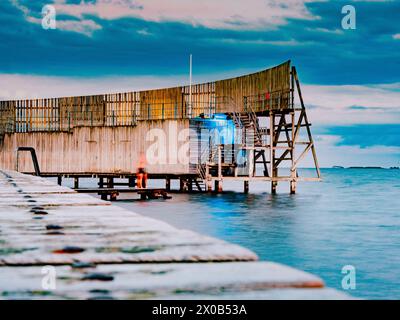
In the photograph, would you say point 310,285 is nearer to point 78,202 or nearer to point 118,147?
point 78,202

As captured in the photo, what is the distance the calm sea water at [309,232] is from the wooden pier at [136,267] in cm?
1136

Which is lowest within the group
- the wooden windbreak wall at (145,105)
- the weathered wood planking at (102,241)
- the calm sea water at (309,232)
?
the calm sea water at (309,232)

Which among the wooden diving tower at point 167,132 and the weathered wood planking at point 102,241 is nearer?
Result: the weathered wood planking at point 102,241

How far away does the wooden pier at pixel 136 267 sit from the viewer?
288 cm

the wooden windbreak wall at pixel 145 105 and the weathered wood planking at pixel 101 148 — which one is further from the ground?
the wooden windbreak wall at pixel 145 105

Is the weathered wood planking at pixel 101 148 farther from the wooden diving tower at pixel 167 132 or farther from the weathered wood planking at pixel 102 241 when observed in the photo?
the weathered wood planking at pixel 102 241

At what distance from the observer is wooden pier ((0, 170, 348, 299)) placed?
2.88 meters

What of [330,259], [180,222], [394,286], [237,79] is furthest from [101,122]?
[394,286]

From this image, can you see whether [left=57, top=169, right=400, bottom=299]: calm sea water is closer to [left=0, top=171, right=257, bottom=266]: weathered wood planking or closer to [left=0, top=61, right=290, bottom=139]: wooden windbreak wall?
[left=0, top=61, right=290, bottom=139]: wooden windbreak wall

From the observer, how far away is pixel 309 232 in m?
28.4

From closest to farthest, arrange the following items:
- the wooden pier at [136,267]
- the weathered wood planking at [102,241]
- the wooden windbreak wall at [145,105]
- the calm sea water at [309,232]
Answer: the wooden pier at [136,267] < the weathered wood planking at [102,241] < the calm sea water at [309,232] < the wooden windbreak wall at [145,105]

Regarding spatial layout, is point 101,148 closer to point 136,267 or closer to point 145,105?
point 145,105

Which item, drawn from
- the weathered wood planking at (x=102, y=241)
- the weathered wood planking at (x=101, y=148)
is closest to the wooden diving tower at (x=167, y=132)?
the weathered wood planking at (x=101, y=148)

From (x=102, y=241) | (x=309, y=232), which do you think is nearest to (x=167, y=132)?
(x=309, y=232)
